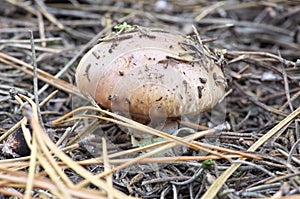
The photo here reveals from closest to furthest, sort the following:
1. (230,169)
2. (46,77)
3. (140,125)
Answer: (230,169), (140,125), (46,77)

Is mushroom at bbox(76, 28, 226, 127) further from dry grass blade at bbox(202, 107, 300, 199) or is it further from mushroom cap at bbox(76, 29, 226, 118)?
dry grass blade at bbox(202, 107, 300, 199)

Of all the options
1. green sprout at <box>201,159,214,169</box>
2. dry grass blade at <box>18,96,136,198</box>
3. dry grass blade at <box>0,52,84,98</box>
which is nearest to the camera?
dry grass blade at <box>18,96,136,198</box>

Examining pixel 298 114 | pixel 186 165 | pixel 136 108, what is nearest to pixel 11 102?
pixel 136 108

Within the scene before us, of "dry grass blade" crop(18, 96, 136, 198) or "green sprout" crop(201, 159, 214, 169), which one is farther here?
"green sprout" crop(201, 159, 214, 169)

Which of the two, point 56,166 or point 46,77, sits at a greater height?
point 46,77

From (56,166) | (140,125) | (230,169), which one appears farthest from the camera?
(140,125)

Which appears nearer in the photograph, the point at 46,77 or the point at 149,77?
the point at 149,77

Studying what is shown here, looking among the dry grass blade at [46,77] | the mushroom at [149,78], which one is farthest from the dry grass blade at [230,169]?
the dry grass blade at [46,77]

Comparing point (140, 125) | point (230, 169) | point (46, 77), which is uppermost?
point (46, 77)

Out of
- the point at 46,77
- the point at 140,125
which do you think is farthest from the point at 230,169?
the point at 46,77

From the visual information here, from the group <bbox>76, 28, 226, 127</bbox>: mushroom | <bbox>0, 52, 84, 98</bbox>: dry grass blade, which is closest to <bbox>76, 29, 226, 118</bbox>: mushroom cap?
<bbox>76, 28, 226, 127</bbox>: mushroom

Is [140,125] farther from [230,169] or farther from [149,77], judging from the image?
[230,169]
